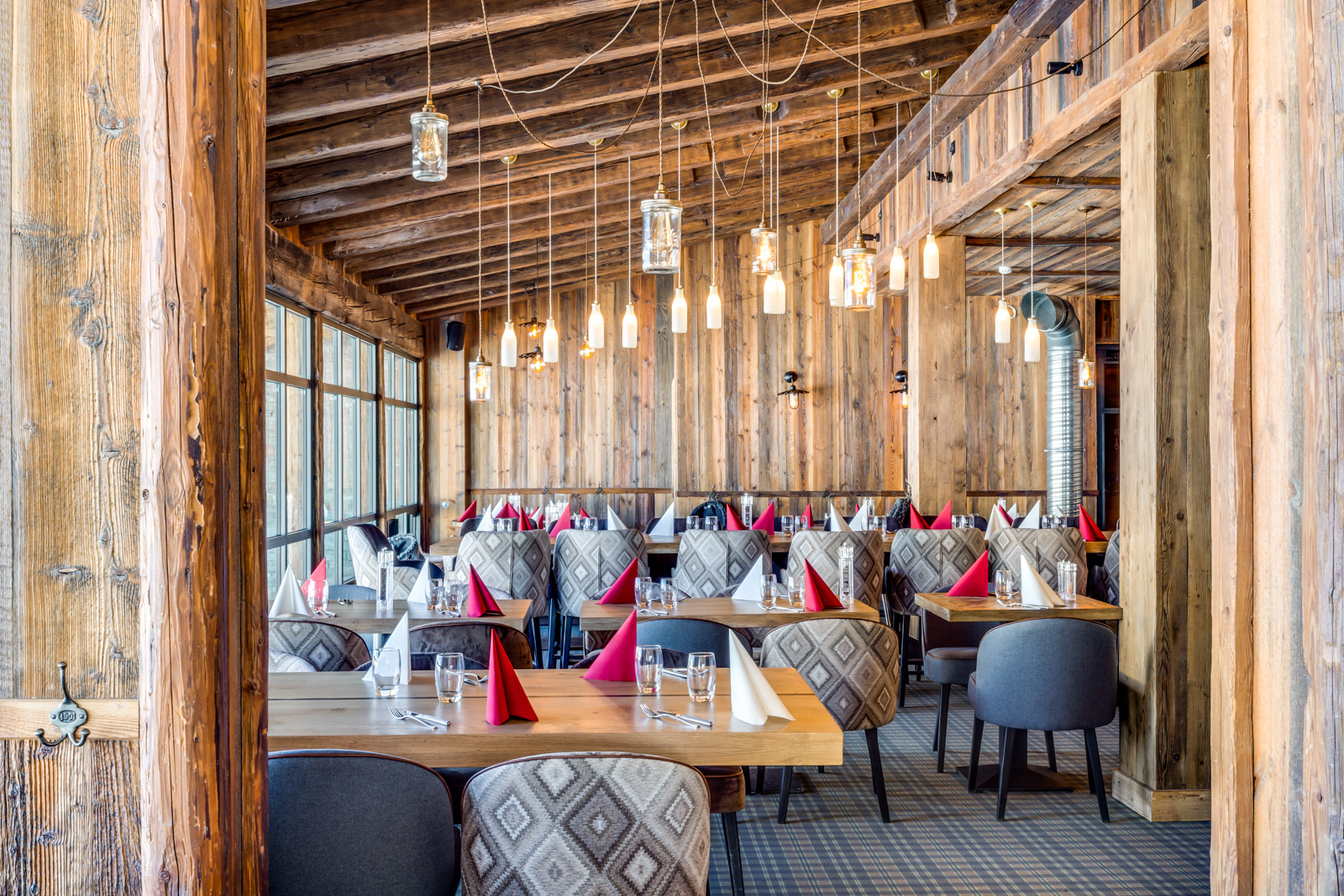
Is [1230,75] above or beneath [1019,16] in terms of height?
beneath

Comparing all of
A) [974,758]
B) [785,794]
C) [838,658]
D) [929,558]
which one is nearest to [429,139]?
[838,658]

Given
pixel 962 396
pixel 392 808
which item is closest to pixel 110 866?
pixel 392 808

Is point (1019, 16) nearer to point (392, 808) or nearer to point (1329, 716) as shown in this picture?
point (1329, 716)

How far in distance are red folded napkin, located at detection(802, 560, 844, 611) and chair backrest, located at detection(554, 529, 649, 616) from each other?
1696 millimetres

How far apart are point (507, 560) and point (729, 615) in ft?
6.30

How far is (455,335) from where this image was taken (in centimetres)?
1027

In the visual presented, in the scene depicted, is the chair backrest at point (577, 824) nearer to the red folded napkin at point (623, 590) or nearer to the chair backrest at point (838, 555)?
the red folded napkin at point (623, 590)

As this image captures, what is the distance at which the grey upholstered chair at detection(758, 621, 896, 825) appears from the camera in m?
3.34

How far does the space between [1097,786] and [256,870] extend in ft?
10.0

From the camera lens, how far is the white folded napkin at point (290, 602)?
12.1 ft

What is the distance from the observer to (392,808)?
1787mm

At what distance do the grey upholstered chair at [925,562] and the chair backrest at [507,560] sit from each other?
2.05 m

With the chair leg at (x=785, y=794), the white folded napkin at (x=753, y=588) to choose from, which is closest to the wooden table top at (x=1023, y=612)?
the white folded napkin at (x=753, y=588)

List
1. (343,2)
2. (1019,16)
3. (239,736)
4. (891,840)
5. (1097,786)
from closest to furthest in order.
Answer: (239,736), (891,840), (1097,786), (343,2), (1019,16)
